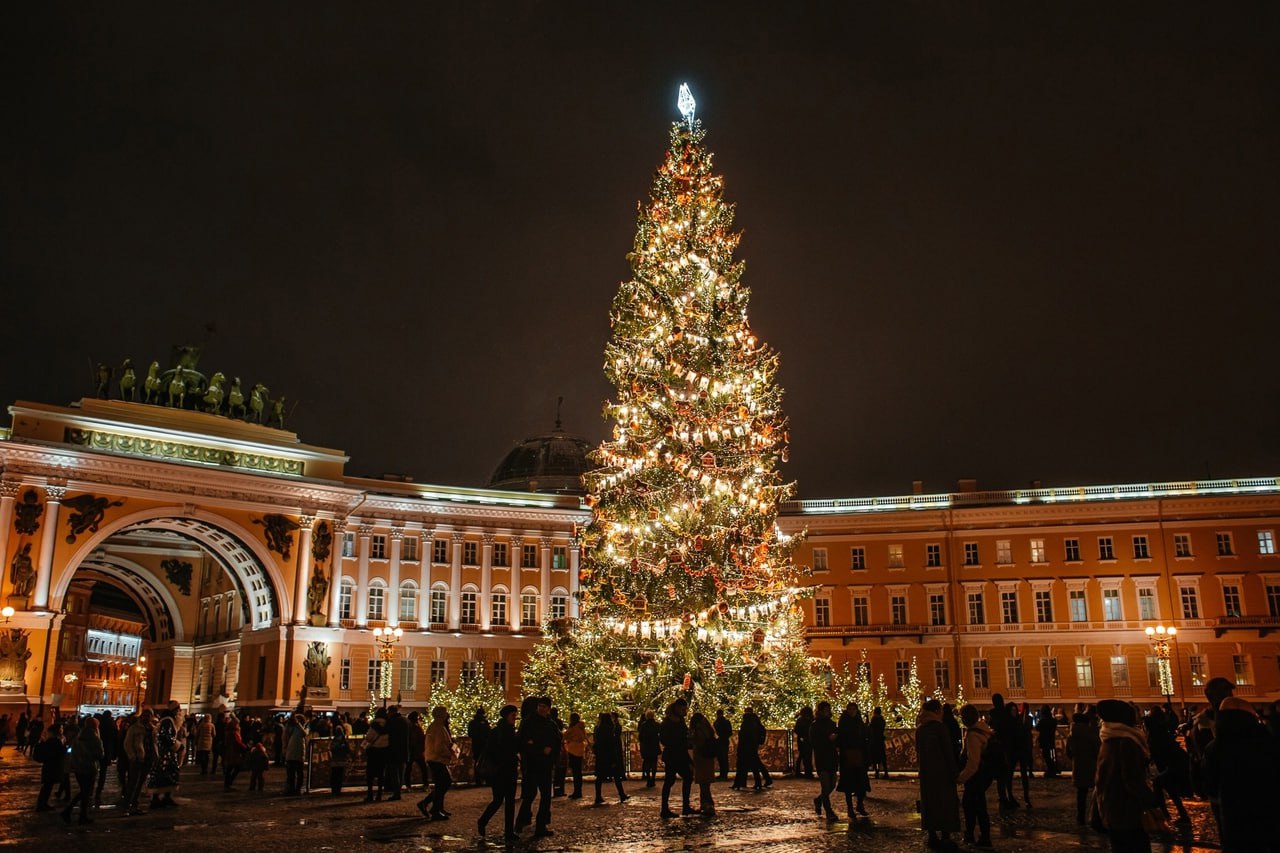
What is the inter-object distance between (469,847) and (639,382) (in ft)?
44.1

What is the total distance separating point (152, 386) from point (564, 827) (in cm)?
4087

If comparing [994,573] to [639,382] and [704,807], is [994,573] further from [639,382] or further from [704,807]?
[704,807]

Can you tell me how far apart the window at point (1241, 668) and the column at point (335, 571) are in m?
42.9

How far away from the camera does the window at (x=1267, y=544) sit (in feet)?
171

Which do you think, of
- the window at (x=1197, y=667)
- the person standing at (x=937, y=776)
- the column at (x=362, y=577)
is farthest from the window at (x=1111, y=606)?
the person standing at (x=937, y=776)

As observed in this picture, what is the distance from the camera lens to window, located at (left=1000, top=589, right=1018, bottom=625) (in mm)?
54781

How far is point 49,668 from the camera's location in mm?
42812

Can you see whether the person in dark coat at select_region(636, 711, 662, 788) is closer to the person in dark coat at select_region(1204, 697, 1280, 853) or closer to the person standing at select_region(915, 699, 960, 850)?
the person standing at select_region(915, 699, 960, 850)

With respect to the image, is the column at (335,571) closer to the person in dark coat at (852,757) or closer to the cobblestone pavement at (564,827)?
the cobblestone pavement at (564,827)

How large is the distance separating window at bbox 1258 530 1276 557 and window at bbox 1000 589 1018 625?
11.6m

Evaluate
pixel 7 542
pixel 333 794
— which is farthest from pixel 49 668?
pixel 333 794

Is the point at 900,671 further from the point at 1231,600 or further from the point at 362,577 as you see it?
the point at 362,577

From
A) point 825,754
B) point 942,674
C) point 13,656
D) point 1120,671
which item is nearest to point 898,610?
point 942,674

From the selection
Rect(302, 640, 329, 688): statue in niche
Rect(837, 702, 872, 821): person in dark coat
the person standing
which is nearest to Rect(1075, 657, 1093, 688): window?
Rect(302, 640, 329, 688): statue in niche
